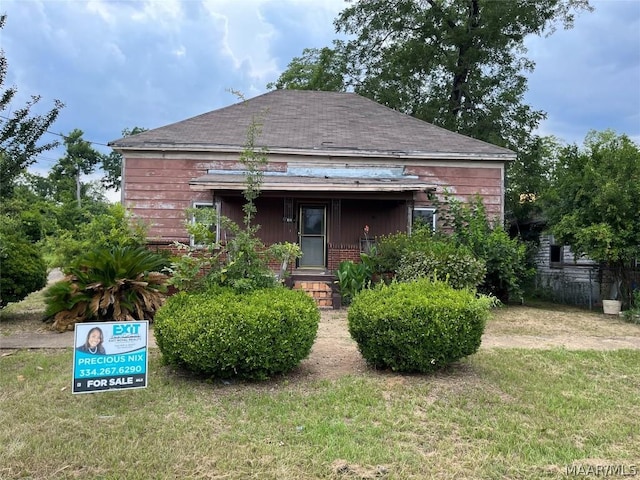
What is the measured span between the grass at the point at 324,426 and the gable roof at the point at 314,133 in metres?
8.62

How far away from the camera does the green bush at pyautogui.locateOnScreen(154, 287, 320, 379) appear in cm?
→ 460

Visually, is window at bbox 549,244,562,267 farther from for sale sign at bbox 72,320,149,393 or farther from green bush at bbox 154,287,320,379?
for sale sign at bbox 72,320,149,393

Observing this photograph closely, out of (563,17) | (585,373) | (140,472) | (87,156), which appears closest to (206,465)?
(140,472)

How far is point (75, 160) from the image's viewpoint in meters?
55.7

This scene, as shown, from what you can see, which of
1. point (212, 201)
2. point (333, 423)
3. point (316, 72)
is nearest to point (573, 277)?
point (212, 201)

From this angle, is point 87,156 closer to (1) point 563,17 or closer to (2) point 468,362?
(1) point 563,17

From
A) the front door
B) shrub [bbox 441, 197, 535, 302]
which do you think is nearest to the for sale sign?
shrub [bbox 441, 197, 535, 302]

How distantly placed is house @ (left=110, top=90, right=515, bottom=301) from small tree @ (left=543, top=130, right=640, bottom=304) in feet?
7.65

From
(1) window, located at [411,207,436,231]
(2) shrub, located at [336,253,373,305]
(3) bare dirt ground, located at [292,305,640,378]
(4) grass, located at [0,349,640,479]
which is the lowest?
(4) grass, located at [0,349,640,479]

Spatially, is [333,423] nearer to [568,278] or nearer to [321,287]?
[321,287]

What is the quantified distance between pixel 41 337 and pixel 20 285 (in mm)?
1848

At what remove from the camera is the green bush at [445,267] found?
32.3ft

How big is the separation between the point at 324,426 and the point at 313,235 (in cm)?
962

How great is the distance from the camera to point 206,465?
3.23 metres
